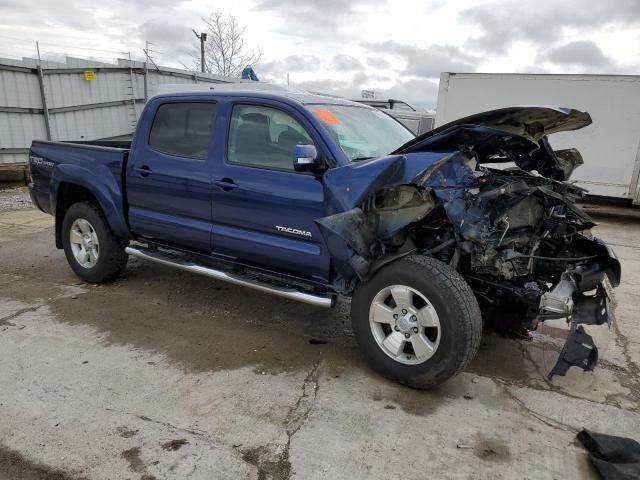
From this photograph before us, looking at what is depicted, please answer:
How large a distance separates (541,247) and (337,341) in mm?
1739

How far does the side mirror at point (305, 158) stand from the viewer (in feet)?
11.2

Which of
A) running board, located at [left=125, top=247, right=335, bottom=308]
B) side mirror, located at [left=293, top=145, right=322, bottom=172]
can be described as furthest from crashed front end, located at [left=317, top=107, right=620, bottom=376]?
running board, located at [left=125, top=247, right=335, bottom=308]

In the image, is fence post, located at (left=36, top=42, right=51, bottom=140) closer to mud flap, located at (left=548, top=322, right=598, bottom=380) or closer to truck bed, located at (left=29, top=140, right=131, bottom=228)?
truck bed, located at (left=29, top=140, right=131, bottom=228)

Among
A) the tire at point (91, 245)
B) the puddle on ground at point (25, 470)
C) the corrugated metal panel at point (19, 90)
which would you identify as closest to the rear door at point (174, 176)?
the tire at point (91, 245)

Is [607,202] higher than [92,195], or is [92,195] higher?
[92,195]

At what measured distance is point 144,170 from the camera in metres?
4.59

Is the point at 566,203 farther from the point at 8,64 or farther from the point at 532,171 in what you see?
the point at 8,64

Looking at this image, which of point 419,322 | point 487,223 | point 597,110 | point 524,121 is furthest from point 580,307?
point 597,110

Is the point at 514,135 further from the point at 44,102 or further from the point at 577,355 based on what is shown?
the point at 44,102

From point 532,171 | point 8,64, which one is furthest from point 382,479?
point 8,64

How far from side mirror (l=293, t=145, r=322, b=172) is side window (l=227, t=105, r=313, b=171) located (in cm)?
28

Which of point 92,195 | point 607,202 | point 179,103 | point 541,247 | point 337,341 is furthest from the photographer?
point 607,202

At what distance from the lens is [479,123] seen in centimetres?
329

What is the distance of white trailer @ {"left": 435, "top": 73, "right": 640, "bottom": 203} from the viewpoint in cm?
1009
